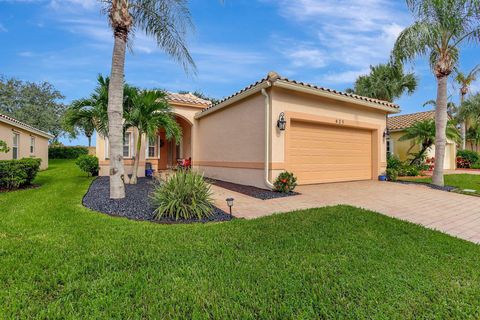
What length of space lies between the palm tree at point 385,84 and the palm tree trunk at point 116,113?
59.3 feet

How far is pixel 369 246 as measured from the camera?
3.59 m

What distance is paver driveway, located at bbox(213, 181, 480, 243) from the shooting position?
5.05 metres

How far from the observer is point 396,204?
6.55 meters

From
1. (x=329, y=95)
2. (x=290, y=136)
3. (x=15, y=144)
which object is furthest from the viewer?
(x=15, y=144)

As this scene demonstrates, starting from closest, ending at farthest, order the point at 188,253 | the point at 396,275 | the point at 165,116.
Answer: the point at 396,275 < the point at 188,253 < the point at 165,116

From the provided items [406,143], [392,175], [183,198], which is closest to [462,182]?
[392,175]

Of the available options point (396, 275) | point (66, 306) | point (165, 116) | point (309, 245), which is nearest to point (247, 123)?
point (165, 116)

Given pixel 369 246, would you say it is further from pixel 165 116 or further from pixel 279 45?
pixel 279 45

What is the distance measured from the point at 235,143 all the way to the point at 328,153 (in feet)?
13.4

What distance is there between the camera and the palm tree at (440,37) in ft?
29.1

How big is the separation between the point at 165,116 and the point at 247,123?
340 cm

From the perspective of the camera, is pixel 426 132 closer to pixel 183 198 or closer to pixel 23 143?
pixel 183 198

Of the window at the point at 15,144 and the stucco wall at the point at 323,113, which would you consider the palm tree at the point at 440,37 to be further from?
the window at the point at 15,144

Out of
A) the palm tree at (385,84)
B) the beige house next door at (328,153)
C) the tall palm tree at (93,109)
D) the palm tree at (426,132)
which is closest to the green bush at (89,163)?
the tall palm tree at (93,109)
